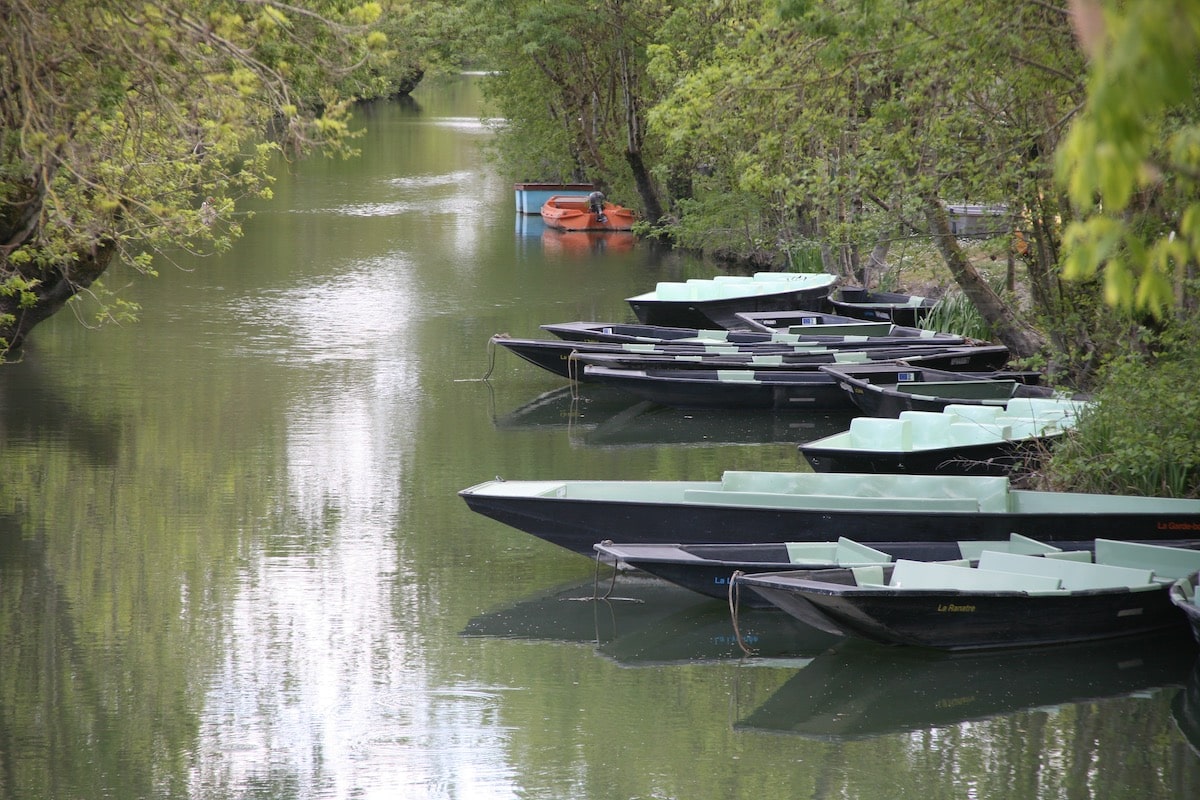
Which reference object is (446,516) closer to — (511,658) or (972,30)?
(511,658)

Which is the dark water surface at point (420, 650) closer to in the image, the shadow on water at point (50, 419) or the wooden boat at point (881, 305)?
the shadow on water at point (50, 419)

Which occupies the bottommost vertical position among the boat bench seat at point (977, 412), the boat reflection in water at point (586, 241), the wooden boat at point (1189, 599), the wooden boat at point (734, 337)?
the wooden boat at point (1189, 599)

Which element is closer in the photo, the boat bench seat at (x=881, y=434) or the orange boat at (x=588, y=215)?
the boat bench seat at (x=881, y=434)

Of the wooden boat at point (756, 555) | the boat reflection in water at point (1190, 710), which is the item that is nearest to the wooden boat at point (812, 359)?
the wooden boat at point (756, 555)

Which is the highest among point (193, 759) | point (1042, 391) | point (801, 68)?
point (801, 68)

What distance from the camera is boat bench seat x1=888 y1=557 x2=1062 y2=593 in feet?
26.2

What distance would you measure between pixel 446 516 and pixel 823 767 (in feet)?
16.9

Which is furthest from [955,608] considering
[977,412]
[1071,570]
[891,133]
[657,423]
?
[657,423]

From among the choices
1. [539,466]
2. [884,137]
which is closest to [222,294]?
[539,466]

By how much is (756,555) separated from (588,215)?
2683 cm

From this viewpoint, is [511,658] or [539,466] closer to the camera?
[511,658]

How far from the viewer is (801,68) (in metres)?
10.5

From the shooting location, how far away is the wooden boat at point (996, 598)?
25.3 feet

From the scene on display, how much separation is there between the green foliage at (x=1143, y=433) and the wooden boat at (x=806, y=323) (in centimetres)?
699
